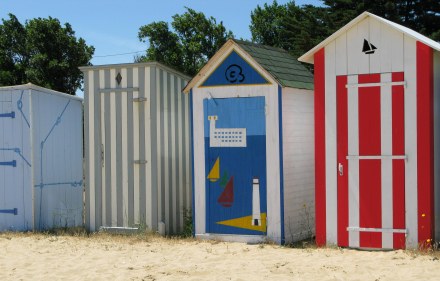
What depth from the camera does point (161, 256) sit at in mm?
8453

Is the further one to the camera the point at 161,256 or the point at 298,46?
Answer: the point at 298,46

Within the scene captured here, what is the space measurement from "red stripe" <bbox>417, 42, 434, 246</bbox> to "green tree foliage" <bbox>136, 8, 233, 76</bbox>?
3311 centimetres

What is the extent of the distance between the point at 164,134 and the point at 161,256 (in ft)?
7.46

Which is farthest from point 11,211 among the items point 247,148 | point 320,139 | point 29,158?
point 320,139

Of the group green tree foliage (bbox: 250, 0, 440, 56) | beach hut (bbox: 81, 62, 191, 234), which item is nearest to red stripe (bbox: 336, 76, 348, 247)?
beach hut (bbox: 81, 62, 191, 234)

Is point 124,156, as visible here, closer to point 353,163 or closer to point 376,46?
point 353,163

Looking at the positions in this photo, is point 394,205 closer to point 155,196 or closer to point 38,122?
point 155,196

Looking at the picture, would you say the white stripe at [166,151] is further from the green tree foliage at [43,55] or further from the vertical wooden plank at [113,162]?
the green tree foliage at [43,55]

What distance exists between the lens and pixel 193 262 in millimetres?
8016

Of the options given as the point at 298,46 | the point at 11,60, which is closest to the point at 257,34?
the point at 298,46

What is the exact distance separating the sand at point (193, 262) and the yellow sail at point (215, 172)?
90cm

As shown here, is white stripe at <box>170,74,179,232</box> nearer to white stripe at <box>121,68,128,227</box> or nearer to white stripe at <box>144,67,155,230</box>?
white stripe at <box>144,67,155,230</box>

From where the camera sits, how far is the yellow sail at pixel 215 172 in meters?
9.32

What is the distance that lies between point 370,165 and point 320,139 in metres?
0.75
